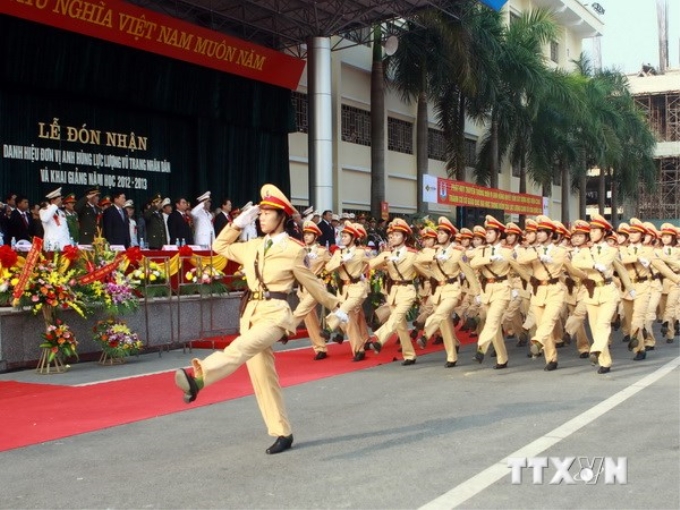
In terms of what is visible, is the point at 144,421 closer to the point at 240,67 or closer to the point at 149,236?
the point at 149,236

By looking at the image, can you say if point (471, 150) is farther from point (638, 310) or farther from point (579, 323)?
point (579, 323)

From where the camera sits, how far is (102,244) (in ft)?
39.8

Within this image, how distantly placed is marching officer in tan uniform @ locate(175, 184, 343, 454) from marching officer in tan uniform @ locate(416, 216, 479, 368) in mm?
4835

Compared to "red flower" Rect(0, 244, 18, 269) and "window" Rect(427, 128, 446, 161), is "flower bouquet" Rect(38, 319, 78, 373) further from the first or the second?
"window" Rect(427, 128, 446, 161)

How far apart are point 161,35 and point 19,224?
6.27 metres

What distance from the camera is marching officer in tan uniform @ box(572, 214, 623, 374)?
10344 mm

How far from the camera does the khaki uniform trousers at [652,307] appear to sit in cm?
1288

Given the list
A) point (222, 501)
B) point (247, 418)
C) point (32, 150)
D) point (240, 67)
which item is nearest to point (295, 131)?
point (240, 67)

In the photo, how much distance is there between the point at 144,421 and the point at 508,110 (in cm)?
2566

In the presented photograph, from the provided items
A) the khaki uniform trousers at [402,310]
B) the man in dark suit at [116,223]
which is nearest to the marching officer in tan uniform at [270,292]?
the khaki uniform trousers at [402,310]

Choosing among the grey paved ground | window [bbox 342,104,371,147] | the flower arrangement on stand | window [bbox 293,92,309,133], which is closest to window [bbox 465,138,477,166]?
window [bbox 342,104,371,147]

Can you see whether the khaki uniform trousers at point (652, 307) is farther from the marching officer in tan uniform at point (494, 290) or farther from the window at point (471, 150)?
the window at point (471, 150)

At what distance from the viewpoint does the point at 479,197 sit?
24.8 m

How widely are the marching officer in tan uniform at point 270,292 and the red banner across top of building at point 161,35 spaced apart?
12145 millimetres
